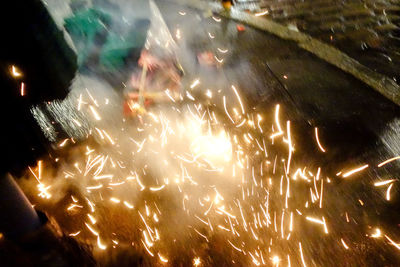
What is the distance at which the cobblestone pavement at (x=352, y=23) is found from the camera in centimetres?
529

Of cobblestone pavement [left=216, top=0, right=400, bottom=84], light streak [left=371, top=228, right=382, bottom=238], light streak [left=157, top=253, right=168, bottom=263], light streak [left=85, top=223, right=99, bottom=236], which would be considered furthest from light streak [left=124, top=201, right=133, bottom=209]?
cobblestone pavement [left=216, top=0, right=400, bottom=84]

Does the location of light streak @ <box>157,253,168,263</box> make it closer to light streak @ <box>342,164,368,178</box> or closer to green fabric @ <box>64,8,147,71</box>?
light streak @ <box>342,164,368,178</box>

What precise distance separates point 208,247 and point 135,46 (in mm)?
3597

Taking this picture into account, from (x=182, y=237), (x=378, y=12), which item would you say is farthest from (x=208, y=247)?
(x=378, y=12)

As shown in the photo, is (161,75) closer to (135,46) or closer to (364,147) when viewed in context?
(135,46)

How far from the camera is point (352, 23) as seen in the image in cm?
626

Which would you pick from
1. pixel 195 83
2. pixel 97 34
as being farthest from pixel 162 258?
pixel 97 34

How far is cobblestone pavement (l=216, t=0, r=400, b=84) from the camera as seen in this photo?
529 cm

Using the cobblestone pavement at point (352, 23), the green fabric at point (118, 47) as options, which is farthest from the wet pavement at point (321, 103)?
the green fabric at point (118, 47)

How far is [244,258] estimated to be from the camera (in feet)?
10.5

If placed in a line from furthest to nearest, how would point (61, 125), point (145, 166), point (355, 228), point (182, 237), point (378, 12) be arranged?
point (378, 12), point (61, 125), point (145, 166), point (182, 237), point (355, 228)

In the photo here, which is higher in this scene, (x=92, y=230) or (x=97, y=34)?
(x=97, y=34)

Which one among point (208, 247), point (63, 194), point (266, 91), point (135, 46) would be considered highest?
point (135, 46)

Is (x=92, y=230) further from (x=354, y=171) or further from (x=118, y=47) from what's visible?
(x=354, y=171)
